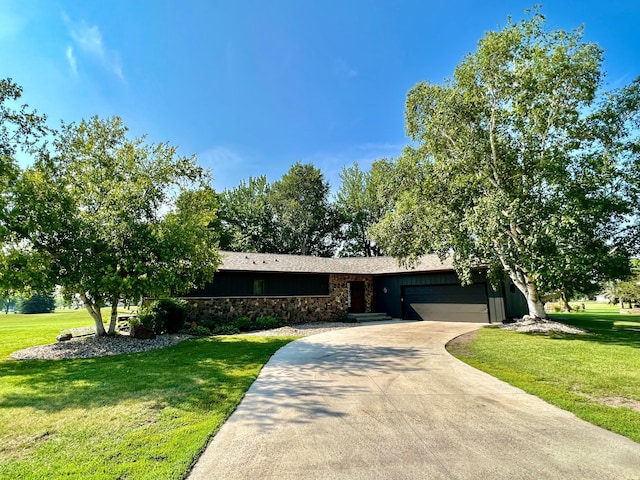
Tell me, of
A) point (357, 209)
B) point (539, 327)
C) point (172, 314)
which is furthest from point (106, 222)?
point (357, 209)

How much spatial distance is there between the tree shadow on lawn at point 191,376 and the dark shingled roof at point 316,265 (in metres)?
7.04

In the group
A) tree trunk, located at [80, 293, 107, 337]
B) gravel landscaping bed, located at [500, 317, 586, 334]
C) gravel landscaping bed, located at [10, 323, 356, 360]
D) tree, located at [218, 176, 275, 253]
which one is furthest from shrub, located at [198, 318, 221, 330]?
tree, located at [218, 176, 275, 253]

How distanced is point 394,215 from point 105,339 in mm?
13350

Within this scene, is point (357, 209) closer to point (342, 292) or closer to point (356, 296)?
point (356, 296)

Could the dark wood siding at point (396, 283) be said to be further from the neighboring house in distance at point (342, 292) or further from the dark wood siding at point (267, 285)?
the dark wood siding at point (267, 285)

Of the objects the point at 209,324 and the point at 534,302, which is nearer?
the point at 534,302

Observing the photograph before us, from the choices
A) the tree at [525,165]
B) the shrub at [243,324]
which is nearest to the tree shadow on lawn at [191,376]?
the shrub at [243,324]

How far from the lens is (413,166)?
16.5 meters

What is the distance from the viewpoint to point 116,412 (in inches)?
181

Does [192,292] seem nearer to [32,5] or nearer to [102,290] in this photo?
[102,290]

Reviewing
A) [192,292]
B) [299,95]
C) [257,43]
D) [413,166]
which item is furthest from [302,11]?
[192,292]

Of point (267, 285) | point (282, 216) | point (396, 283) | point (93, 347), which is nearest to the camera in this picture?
point (93, 347)

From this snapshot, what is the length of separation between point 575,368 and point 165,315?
12.8 m

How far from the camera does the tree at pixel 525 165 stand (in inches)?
444
